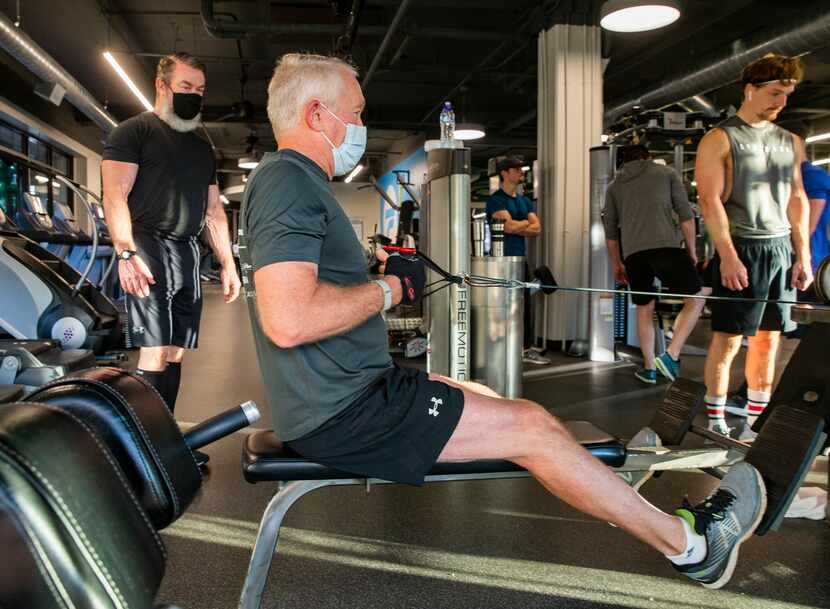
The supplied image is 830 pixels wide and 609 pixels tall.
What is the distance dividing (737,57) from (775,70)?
571 centimetres

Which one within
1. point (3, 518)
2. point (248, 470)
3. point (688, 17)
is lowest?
point (248, 470)

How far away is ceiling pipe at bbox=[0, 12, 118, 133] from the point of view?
21.6ft

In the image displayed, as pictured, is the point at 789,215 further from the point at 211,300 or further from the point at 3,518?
the point at 211,300

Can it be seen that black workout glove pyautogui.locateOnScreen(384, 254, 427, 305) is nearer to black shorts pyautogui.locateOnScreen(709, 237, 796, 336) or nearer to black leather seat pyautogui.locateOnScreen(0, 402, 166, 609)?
black leather seat pyautogui.locateOnScreen(0, 402, 166, 609)

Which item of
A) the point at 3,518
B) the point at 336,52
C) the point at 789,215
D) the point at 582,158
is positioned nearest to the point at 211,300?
the point at 336,52

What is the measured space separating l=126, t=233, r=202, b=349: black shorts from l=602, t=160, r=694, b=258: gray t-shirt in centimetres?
289

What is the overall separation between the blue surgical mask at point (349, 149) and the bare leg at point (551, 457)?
60 cm

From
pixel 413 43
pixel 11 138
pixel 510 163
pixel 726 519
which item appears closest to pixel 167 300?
pixel 726 519

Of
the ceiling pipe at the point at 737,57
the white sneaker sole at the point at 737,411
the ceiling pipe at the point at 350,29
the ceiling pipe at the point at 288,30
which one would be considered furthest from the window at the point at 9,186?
the white sneaker sole at the point at 737,411

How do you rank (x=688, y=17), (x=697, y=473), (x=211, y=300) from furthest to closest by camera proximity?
1. (x=211, y=300)
2. (x=688, y=17)
3. (x=697, y=473)

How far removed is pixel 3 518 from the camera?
1.57ft

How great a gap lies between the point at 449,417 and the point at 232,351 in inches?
184

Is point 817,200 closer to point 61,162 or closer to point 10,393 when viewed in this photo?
point 10,393

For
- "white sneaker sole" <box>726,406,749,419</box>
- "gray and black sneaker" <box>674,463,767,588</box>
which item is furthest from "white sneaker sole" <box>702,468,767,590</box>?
"white sneaker sole" <box>726,406,749,419</box>
